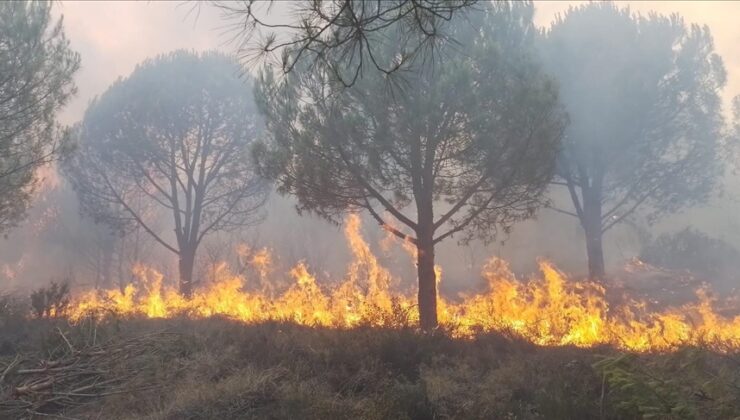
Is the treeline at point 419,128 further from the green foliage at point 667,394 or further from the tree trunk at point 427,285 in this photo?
the green foliage at point 667,394

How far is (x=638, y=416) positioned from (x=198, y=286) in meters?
23.2

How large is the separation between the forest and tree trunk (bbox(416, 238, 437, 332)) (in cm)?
5

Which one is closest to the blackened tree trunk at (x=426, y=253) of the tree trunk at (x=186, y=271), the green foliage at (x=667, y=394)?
the green foliage at (x=667, y=394)

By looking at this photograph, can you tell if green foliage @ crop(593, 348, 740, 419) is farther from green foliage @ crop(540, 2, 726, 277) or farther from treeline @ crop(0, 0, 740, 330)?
green foliage @ crop(540, 2, 726, 277)

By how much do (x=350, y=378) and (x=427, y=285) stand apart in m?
4.16

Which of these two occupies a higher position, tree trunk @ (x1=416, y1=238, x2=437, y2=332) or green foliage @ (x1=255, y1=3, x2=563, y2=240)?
green foliage @ (x1=255, y1=3, x2=563, y2=240)

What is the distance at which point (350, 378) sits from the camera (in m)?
5.69

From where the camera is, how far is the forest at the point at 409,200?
4.92 meters

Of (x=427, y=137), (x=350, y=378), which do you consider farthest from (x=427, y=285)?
(x=350, y=378)

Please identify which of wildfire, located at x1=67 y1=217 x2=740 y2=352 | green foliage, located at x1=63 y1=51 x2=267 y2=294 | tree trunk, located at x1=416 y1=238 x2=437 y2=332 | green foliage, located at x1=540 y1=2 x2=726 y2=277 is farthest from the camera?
green foliage, located at x1=63 y1=51 x2=267 y2=294

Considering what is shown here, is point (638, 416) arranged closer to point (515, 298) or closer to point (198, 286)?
point (515, 298)

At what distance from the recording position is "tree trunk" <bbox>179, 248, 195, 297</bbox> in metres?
16.0

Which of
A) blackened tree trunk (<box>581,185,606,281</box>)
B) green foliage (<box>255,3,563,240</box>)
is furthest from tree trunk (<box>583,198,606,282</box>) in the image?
green foliage (<box>255,3,563,240</box>)

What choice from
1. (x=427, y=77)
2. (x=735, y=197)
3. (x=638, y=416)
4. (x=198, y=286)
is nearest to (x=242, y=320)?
(x=427, y=77)
